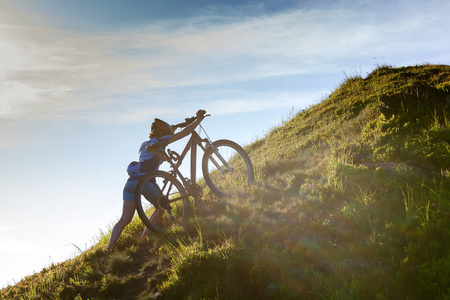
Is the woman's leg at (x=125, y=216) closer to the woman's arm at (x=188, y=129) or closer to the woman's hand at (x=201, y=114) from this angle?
the woman's arm at (x=188, y=129)

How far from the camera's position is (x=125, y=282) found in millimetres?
6398

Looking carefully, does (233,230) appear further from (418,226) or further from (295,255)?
(418,226)

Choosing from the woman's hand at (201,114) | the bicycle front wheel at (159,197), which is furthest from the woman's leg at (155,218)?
the woman's hand at (201,114)

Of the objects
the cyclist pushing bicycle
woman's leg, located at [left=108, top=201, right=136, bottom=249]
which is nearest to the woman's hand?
the cyclist pushing bicycle

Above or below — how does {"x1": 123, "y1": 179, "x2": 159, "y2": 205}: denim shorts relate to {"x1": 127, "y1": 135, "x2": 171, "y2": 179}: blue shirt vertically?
below

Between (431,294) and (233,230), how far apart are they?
3.30 meters

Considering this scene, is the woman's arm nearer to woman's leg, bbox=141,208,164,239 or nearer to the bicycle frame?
the bicycle frame

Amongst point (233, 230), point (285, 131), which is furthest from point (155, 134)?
point (285, 131)

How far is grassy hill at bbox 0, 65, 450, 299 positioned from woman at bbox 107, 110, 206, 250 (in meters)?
0.53

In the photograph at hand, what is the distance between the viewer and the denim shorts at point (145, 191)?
7520 mm

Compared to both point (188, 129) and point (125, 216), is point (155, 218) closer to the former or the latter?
point (125, 216)

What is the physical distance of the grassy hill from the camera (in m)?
4.99

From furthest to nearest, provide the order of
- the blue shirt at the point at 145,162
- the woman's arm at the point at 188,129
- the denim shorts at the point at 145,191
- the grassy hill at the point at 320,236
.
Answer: the woman's arm at the point at 188,129, the blue shirt at the point at 145,162, the denim shorts at the point at 145,191, the grassy hill at the point at 320,236

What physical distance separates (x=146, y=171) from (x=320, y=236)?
13.2 ft
